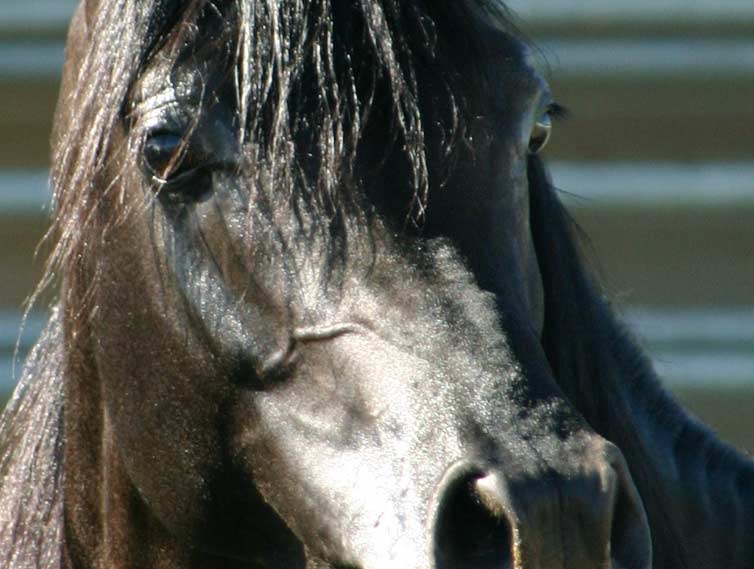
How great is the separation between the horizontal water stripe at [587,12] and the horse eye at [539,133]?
2.39m

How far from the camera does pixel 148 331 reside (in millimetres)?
2016

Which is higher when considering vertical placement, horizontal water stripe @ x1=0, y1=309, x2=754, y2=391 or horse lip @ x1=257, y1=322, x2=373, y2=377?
horse lip @ x1=257, y1=322, x2=373, y2=377

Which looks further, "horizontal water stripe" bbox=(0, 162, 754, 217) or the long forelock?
"horizontal water stripe" bbox=(0, 162, 754, 217)

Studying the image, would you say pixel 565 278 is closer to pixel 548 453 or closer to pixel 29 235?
pixel 548 453

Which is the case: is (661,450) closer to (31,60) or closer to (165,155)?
(165,155)

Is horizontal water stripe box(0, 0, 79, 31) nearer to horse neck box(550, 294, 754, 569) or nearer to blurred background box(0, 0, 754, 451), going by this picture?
blurred background box(0, 0, 754, 451)

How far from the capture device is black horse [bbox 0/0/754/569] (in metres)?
1.66

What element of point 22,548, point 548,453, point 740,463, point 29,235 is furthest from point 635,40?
point 548,453

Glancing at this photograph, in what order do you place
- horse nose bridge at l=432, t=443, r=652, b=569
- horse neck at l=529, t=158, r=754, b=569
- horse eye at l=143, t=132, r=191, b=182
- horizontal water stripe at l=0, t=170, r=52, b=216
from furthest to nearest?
horizontal water stripe at l=0, t=170, r=52, b=216 < horse neck at l=529, t=158, r=754, b=569 < horse eye at l=143, t=132, r=191, b=182 < horse nose bridge at l=432, t=443, r=652, b=569

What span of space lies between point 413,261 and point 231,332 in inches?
10.3

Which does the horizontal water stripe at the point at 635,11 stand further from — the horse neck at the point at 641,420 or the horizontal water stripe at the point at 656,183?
the horse neck at the point at 641,420

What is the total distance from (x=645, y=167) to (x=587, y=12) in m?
0.48

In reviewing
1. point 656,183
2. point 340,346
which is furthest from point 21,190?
point 340,346

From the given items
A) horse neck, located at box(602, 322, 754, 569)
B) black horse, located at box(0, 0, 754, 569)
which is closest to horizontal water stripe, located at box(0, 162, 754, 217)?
horse neck, located at box(602, 322, 754, 569)
